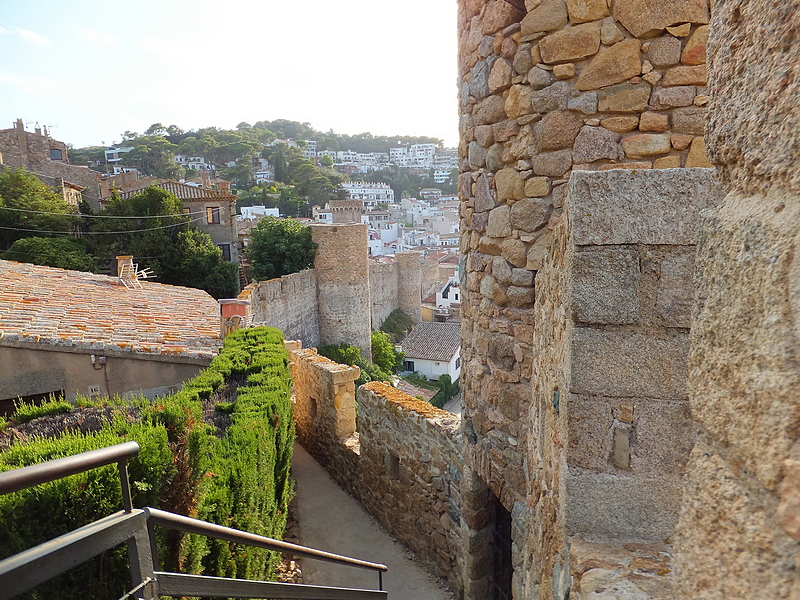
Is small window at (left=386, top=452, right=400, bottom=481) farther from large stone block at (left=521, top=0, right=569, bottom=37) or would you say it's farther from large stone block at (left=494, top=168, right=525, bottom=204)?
large stone block at (left=521, top=0, right=569, bottom=37)

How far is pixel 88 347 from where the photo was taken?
17.5 ft

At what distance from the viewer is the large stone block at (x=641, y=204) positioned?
1460mm

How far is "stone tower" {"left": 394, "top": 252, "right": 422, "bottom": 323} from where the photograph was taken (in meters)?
28.1

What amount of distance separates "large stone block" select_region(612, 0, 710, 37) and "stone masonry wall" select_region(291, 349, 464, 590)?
10.9 ft

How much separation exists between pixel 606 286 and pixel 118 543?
57.3 inches

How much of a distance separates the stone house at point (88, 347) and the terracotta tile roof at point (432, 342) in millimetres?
18350

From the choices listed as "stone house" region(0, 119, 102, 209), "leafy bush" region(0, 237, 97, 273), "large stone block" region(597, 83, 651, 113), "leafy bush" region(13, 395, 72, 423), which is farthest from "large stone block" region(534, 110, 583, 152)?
"stone house" region(0, 119, 102, 209)

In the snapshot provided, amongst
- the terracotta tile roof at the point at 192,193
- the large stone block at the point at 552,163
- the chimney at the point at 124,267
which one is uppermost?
the terracotta tile roof at the point at 192,193

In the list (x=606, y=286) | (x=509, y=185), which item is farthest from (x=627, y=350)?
(x=509, y=185)

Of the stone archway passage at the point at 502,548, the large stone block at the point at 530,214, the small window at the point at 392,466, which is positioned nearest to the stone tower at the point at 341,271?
the small window at the point at 392,466

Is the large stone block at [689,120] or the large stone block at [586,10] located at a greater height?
the large stone block at [586,10]

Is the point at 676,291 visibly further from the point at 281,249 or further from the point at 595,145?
the point at 281,249

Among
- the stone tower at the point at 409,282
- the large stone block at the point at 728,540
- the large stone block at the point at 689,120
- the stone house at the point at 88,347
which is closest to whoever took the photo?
the large stone block at the point at 728,540

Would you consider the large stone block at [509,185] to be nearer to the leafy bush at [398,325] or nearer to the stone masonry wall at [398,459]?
the stone masonry wall at [398,459]
